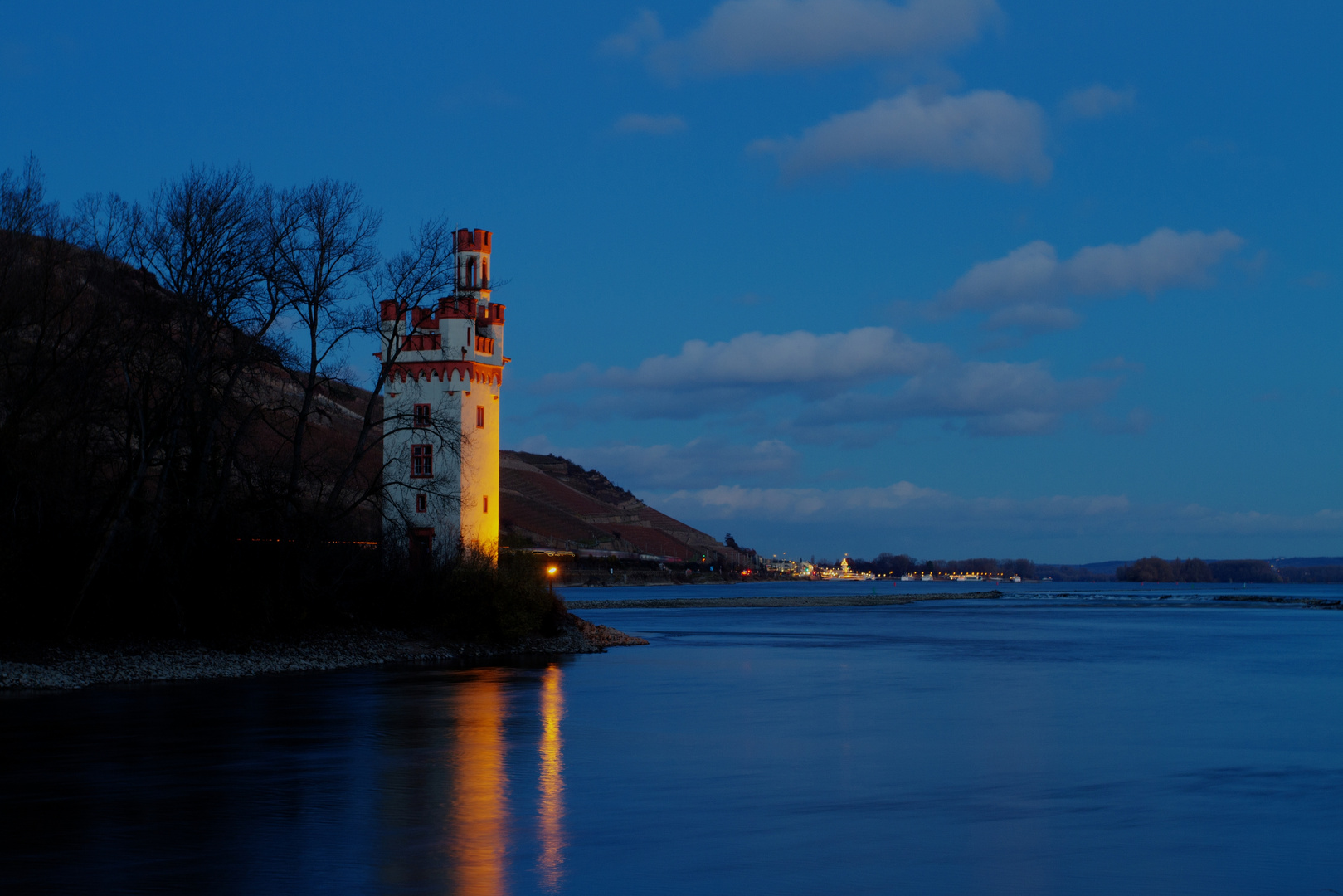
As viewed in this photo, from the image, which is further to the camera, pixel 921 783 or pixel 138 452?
A: pixel 138 452

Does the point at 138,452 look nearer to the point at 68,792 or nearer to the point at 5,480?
the point at 5,480

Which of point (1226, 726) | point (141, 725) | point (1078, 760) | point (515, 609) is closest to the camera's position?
point (1078, 760)

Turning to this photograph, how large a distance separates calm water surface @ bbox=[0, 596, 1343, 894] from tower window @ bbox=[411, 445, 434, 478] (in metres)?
21.2

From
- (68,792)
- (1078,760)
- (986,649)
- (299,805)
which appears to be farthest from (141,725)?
(986,649)

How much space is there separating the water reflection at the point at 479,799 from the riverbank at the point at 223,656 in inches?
341

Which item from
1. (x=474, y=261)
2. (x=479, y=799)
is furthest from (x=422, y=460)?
(x=479, y=799)

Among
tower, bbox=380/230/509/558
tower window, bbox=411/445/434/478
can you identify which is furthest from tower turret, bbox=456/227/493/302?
tower window, bbox=411/445/434/478

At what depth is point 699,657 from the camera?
48.0 metres

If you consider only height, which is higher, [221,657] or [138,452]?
[138,452]

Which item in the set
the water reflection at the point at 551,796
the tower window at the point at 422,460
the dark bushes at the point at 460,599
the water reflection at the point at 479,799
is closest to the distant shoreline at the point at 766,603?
the tower window at the point at 422,460

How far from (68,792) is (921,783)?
1140cm

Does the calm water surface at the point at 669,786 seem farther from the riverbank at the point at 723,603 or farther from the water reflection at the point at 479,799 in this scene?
the riverbank at the point at 723,603

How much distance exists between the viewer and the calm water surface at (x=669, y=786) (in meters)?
12.6

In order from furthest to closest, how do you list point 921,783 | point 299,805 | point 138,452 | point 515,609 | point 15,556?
point 515,609
point 138,452
point 15,556
point 921,783
point 299,805
